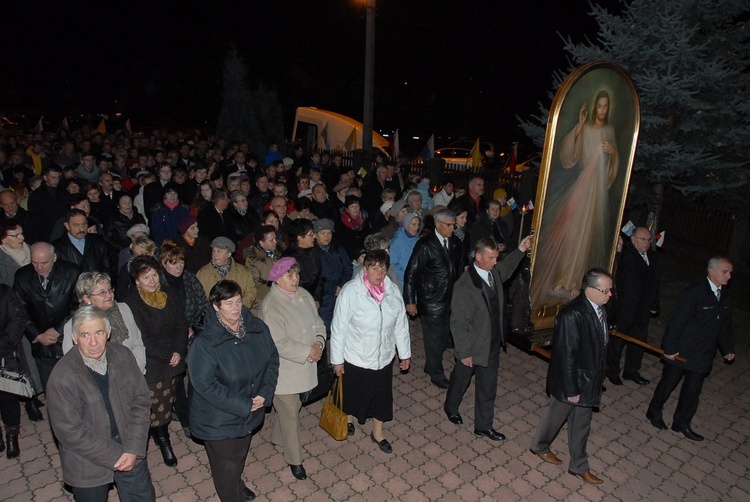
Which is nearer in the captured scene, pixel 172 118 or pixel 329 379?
pixel 329 379

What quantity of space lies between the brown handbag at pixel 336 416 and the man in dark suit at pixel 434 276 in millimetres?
1445

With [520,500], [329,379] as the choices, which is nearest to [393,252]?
[329,379]

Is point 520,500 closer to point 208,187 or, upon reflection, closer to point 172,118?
point 208,187

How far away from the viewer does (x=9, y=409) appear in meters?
5.49

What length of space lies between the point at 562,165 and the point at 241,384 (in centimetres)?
366

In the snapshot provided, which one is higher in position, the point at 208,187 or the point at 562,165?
the point at 562,165

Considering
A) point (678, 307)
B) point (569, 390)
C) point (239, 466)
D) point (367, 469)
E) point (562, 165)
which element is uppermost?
point (562, 165)

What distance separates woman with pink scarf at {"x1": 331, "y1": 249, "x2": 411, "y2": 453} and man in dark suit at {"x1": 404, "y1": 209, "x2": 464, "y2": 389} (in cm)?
121

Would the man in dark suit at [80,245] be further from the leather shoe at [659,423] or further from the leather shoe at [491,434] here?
the leather shoe at [659,423]

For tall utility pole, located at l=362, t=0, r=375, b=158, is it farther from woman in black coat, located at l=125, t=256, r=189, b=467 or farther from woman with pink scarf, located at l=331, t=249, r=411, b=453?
woman in black coat, located at l=125, t=256, r=189, b=467

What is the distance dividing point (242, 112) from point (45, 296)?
55.5 feet

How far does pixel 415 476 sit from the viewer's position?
546 cm

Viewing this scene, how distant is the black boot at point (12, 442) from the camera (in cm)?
551

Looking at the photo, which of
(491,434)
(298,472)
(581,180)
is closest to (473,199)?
(581,180)
